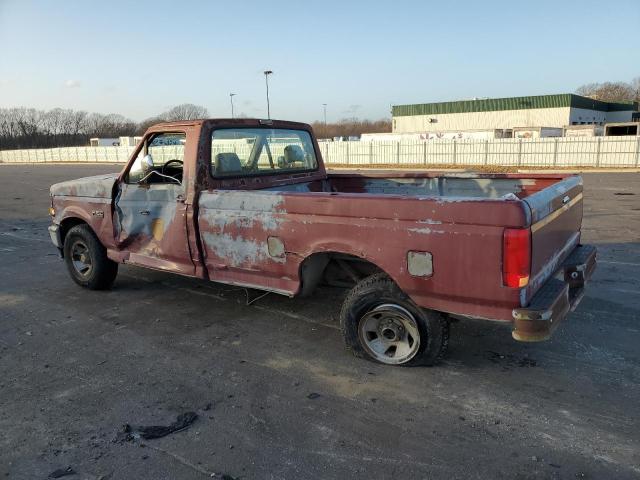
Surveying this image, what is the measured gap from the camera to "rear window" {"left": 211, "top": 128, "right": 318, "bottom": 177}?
5.08m

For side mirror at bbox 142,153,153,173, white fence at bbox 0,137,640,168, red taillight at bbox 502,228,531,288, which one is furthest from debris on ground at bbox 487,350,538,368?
white fence at bbox 0,137,640,168

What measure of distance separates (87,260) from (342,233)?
12.4 feet

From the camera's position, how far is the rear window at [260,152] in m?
5.08

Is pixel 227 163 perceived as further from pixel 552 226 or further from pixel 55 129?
pixel 55 129

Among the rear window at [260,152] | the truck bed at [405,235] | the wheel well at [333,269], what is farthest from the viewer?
the rear window at [260,152]

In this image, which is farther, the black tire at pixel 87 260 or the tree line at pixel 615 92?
the tree line at pixel 615 92

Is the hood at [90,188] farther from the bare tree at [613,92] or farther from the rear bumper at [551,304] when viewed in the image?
the bare tree at [613,92]

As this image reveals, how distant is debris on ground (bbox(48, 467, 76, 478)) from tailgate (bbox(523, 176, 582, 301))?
289 centimetres

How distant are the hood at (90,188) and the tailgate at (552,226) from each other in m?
4.35

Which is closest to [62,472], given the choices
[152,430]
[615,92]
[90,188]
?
[152,430]

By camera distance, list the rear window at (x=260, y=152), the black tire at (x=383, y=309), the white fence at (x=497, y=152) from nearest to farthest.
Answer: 1. the black tire at (x=383, y=309)
2. the rear window at (x=260, y=152)
3. the white fence at (x=497, y=152)

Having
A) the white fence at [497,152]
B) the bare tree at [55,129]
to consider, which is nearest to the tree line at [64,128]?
the bare tree at [55,129]

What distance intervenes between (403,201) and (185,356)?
7.34ft

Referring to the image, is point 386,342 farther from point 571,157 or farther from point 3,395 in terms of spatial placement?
point 571,157
